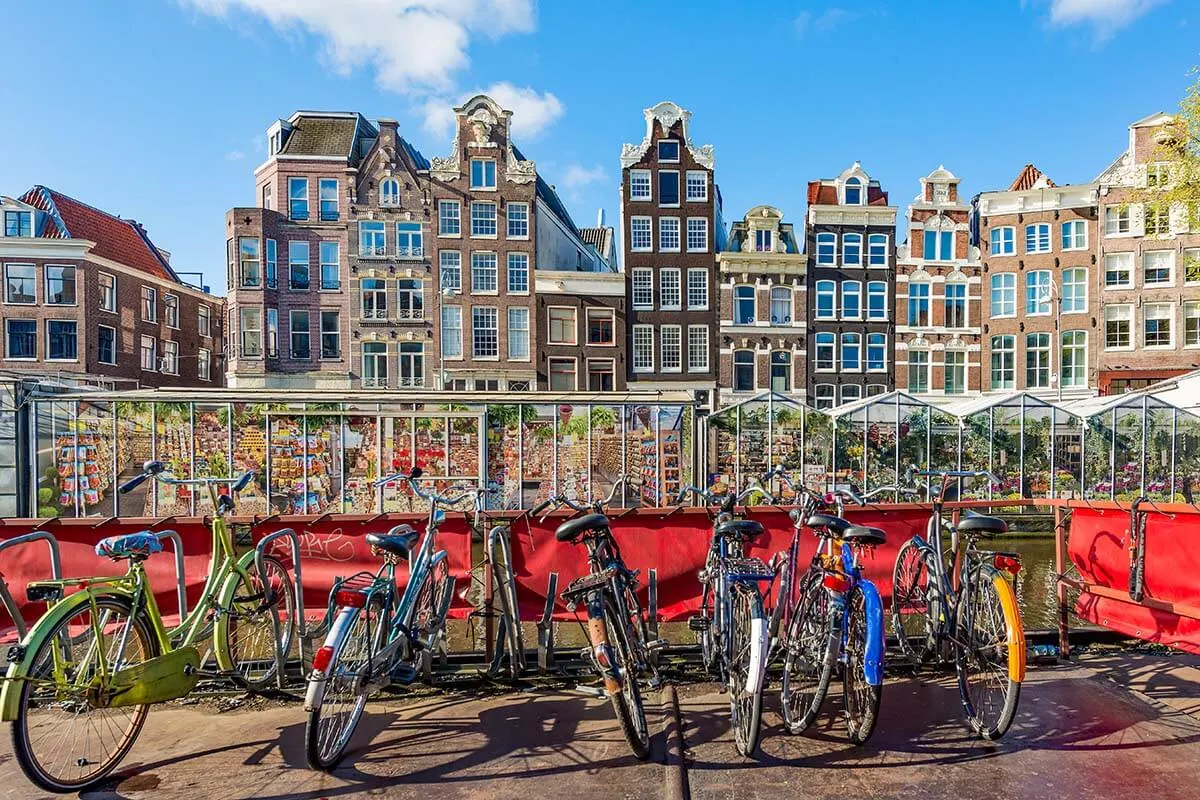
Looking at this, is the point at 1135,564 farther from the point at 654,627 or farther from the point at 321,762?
the point at 321,762

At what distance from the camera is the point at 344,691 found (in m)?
3.46

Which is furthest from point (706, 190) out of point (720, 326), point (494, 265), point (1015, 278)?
point (1015, 278)

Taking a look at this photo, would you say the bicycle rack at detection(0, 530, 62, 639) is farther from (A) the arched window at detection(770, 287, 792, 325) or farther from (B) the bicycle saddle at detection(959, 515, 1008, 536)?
(A) the arched window at detection(770, 287, 792, 325)

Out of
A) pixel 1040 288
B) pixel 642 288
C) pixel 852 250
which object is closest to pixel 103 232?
pixel 642 288

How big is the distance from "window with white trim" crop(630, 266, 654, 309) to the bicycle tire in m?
27.1

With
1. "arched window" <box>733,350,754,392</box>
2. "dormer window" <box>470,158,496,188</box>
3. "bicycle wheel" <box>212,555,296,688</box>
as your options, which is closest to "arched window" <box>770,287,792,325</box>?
"arched window" <box>733,350,754,392</box>

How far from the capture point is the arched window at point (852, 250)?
1234 inches

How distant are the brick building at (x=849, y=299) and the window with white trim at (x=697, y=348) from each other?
179 inches

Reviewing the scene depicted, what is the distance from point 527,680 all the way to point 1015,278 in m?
32.5

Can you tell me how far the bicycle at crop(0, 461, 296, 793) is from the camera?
10.6ft

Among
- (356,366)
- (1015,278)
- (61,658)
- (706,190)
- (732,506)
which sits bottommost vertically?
(61,658)

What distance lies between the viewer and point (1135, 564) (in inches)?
174

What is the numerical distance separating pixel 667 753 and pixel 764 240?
29.9 m

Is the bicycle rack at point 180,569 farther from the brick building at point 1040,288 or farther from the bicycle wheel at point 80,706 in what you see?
the brick building at point 1040,288
